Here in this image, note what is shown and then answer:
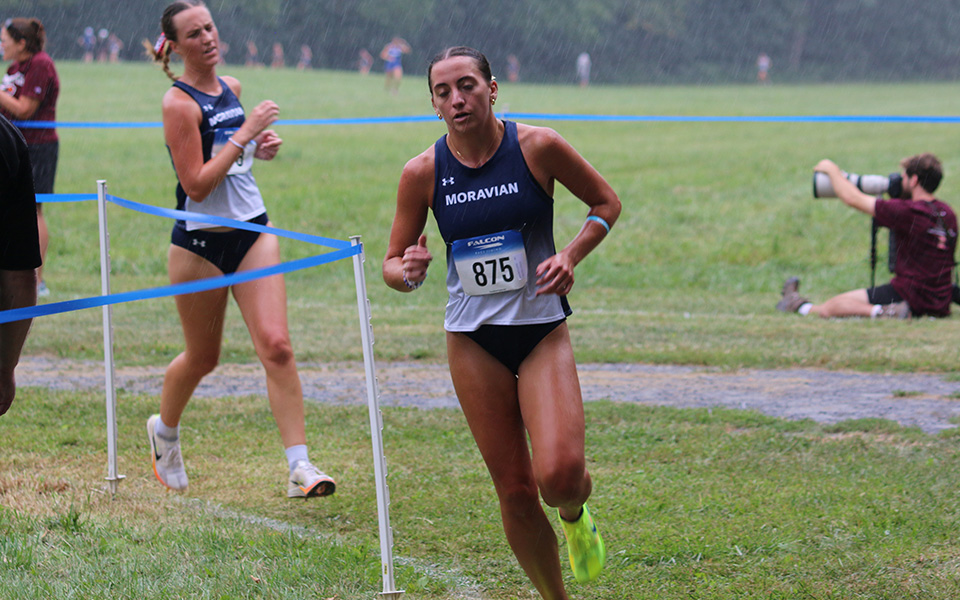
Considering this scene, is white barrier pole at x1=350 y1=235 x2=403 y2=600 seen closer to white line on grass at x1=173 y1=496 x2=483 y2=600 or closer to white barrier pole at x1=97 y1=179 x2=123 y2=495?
white line on grass at x1=173 y1=496 x2=483 y2=600

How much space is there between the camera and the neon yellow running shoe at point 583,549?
147 inches

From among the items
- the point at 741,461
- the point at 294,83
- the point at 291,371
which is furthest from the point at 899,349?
the point at 294,83

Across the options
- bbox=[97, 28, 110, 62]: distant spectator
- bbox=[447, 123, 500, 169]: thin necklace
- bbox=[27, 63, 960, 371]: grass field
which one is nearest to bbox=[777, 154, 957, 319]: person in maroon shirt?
bbox=[27, 63, 960, 371]: grass field

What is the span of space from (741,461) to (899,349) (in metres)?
3.36

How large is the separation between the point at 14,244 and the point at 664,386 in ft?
16.5

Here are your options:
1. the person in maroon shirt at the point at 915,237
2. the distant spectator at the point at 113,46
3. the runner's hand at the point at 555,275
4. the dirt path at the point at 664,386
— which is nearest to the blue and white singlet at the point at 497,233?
the runner's hand at the point at 555,275

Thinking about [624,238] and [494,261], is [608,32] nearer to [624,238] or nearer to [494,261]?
[624,238]

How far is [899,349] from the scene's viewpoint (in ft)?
27.5

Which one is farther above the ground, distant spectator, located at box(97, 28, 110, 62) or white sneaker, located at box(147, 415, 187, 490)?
distant spectator, located at box(97, 28, 110, 62)

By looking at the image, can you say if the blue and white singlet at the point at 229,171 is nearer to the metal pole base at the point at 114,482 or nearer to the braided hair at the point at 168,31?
the braided hair at the point at 168,31

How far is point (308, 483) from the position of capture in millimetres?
4902

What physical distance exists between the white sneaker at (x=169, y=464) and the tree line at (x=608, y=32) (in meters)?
50.3

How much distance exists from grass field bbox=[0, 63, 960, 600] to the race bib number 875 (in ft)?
4.13

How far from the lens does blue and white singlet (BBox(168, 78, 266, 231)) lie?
5070 millimetres
